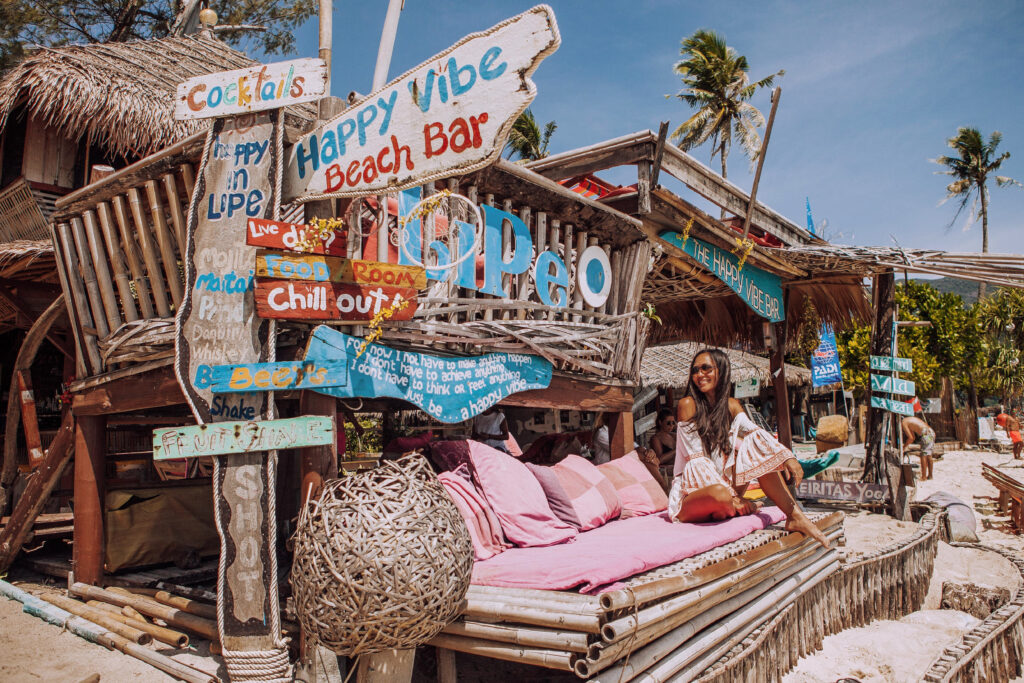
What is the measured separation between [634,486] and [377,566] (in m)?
3.15

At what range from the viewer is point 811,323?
28.1 ft

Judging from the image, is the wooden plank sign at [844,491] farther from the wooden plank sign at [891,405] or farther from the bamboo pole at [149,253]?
the bamboo pole at [149,253]

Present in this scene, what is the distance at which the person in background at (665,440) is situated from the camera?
6.29 m

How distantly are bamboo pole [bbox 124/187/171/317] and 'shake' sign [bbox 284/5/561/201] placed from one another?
115 cm

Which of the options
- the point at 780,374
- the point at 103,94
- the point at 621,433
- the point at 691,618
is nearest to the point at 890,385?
the point at 780,374

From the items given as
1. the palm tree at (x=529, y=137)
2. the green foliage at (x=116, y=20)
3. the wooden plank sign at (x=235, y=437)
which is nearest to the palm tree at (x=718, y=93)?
the palm tree at (x=529, y=137)

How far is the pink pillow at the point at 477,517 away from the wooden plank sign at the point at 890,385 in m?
5.97

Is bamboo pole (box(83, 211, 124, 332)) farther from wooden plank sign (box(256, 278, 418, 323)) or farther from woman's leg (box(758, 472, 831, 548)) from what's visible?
woman's leg (box(758, 472, 831, 548))

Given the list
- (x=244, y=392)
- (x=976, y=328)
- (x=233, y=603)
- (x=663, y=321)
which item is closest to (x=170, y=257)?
(x=244, y=392)

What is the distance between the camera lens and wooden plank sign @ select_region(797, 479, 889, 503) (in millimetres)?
7547

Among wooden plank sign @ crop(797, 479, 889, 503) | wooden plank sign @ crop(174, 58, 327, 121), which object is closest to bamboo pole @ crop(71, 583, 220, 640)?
wooden plank sign @ crop(174, 58, 327, 121)

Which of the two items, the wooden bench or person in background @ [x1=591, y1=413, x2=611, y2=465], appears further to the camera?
the wooden bench

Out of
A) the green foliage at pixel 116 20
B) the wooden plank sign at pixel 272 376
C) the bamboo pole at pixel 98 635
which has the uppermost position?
the green foliage at pixel 116 20

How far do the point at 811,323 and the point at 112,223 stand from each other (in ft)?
26.0
